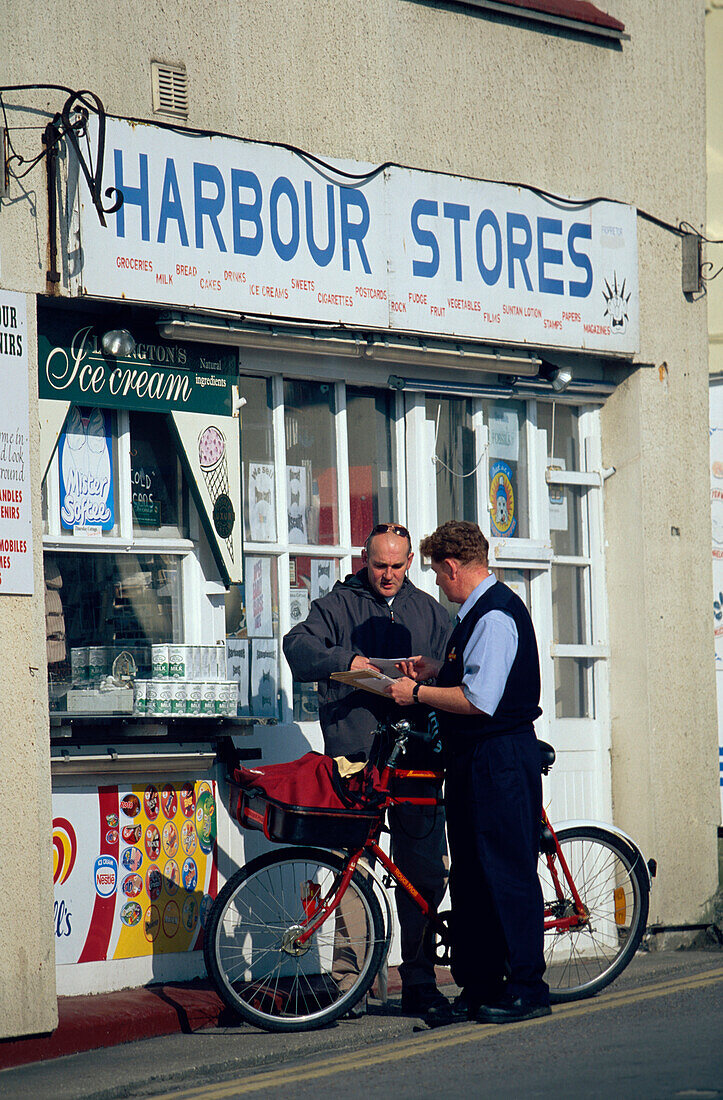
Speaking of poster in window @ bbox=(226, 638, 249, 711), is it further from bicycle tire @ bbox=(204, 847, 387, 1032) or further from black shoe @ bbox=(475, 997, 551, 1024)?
black shoe @ bbox=(475, 997, 551, 1024)

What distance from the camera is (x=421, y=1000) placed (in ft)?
23.0

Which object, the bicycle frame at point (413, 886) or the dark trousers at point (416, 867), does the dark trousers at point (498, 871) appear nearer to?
the bicycle frame at point (413, 886)

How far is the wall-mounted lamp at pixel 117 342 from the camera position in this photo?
7.51 meters

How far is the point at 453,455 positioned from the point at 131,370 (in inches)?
86.4

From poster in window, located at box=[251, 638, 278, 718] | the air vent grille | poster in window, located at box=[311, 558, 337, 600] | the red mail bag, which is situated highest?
the air vent grille

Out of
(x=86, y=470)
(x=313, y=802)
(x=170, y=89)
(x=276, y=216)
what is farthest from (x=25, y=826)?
(x=170, y=89)

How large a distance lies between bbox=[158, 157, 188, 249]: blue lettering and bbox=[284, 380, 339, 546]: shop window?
1170mm

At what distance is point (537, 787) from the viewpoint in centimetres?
680

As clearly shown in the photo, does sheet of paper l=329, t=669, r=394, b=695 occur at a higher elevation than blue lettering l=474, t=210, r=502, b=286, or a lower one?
lower

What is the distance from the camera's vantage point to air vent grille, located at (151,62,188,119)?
7559mm

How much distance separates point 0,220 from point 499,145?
3.34m

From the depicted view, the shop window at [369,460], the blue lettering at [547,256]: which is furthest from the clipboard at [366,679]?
the blue lettering at [547,256]

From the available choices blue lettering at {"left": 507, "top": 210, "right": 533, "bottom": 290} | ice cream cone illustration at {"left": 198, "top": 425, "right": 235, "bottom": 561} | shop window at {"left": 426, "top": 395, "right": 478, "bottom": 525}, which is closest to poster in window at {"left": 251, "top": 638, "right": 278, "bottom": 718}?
ice cream cone illustration at {"left": 198, "top": 425, "right": 235, "bottom": 561}

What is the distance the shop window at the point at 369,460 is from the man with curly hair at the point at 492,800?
6.09 ft
